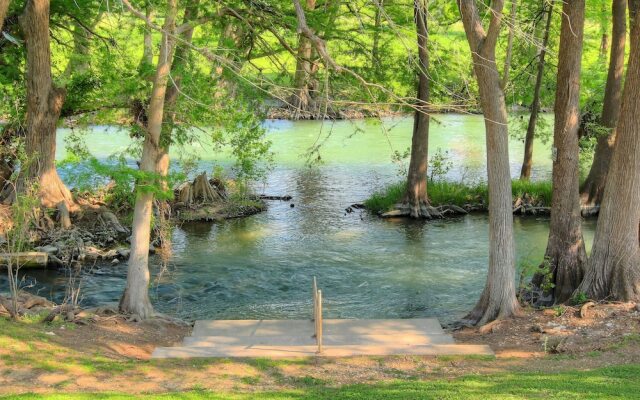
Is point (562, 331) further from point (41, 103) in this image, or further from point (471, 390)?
point (41, 103)

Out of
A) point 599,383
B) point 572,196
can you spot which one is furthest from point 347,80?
point 599,383

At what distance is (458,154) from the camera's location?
127 ft

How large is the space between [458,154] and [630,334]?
27136mm

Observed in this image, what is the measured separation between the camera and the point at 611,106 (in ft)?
74.8

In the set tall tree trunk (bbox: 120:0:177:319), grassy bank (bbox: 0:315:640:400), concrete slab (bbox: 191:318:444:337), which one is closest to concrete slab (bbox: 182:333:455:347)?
concrete slab (bbox: 191:318:444:337)

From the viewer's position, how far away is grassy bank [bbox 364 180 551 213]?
87.7 ft

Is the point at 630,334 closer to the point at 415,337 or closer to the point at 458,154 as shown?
the point at 415,337

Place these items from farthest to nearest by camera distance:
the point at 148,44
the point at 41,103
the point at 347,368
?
the point at 41,103
the point at 148,44
the point at 347,368

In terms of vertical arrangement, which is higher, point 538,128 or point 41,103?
point 538,128

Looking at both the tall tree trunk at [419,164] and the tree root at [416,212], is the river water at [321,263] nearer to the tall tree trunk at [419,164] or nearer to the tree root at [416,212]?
the tree root at [416,212]

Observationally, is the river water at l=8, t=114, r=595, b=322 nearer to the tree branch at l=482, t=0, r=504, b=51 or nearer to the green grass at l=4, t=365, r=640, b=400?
the tree branch at l=482, t=0, r=504, b=51

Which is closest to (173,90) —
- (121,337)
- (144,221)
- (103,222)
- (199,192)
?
(144,221)

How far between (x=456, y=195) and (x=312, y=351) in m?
16.6

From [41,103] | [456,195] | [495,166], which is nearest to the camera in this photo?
[495,166]
